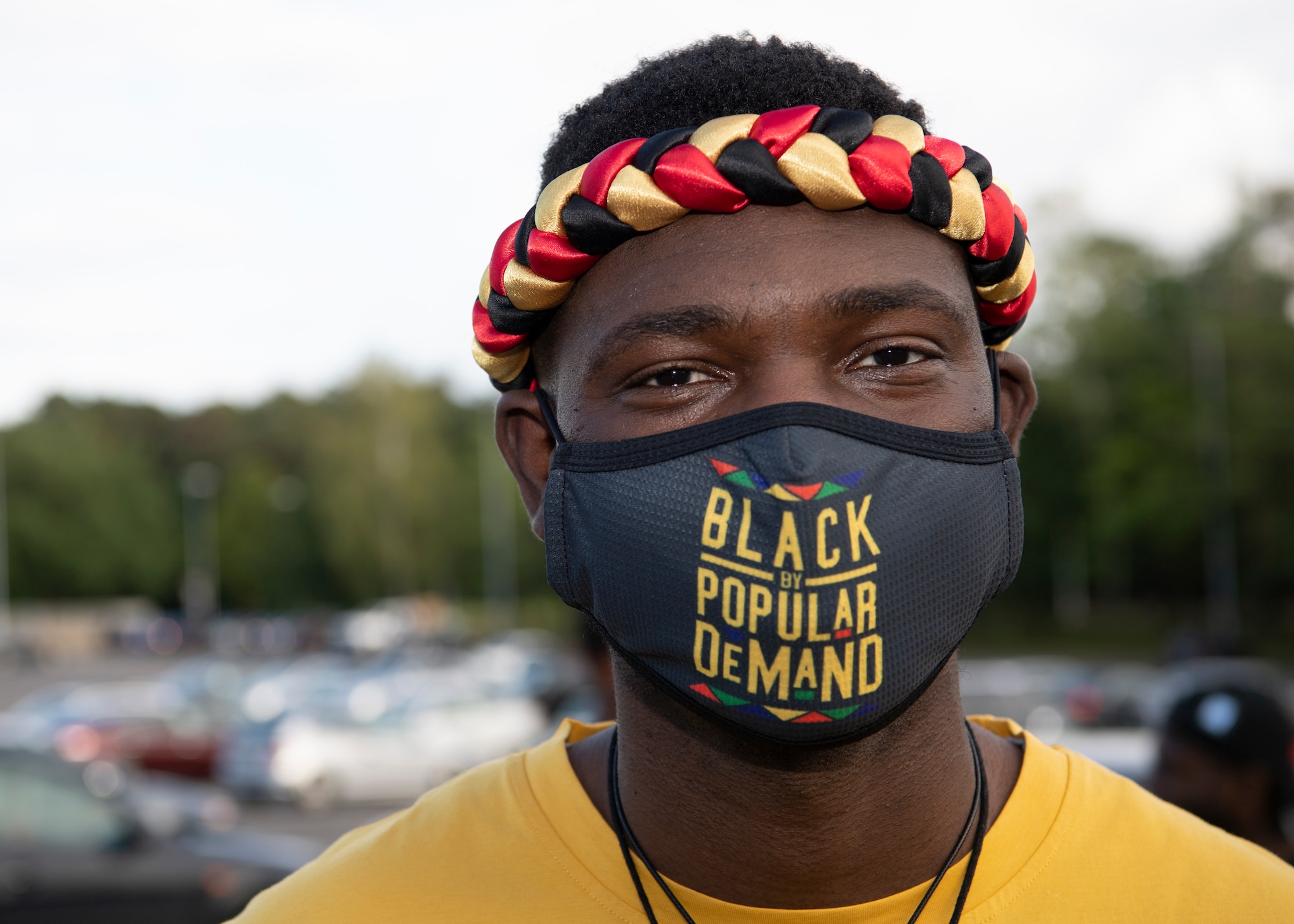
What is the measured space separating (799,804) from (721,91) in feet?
3.84

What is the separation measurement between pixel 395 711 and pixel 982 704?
940 cm

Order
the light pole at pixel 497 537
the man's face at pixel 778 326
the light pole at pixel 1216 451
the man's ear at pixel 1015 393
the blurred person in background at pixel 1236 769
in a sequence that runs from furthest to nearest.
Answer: the light pole at pixel 497 537 < the light pole at pixel 1216 451 < the blurred person in background at pixel 1236 769 < the man's ear at pixel 1015 393 < the man's face at pixel 778 326

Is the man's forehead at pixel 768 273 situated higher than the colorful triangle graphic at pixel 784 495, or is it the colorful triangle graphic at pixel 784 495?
the man's forehead at pixel 768 273

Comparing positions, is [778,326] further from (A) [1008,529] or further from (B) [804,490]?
(A) [1008,529]

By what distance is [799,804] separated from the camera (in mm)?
1915

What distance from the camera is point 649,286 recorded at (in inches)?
78.2

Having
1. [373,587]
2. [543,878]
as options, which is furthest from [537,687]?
[373,587]

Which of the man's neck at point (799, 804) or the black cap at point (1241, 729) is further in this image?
the black cap at point (1241, 729)

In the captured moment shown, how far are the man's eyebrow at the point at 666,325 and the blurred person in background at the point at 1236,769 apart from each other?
13.8ft

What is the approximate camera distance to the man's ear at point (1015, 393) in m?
2.23

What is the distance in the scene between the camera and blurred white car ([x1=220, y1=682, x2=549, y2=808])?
17.0 m

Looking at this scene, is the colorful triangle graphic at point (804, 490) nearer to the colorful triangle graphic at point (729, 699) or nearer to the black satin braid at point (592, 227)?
the colorful triangle graphic at point (729, 699)

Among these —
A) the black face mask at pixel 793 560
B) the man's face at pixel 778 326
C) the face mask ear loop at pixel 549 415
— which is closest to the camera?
the black face mask at pixel 793 560

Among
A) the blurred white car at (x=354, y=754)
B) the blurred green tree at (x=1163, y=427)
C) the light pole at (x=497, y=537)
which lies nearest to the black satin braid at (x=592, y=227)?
the blurred white car at (x=354, y=754)
